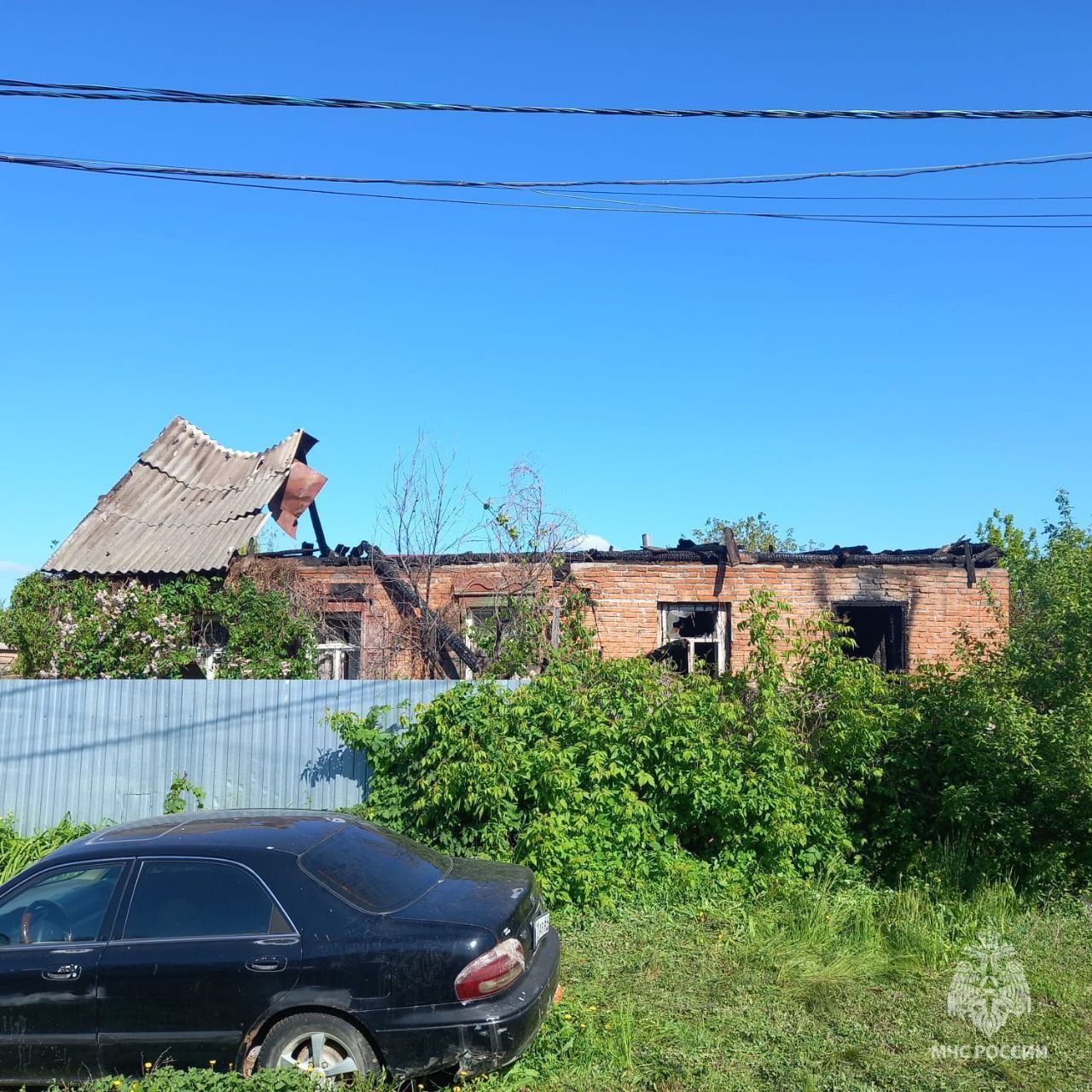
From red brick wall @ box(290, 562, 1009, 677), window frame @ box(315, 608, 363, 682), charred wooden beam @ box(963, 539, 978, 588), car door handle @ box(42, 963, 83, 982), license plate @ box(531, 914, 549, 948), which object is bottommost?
car door handle @ box(42, 963, 83, 982)

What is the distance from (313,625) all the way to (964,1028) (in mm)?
8504

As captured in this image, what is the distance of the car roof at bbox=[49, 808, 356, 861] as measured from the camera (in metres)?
4.88

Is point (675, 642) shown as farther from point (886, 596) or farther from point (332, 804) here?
point (332, 804)

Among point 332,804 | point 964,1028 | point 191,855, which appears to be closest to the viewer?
point 191,855

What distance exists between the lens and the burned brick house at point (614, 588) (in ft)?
42.3

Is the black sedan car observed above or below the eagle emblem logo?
above

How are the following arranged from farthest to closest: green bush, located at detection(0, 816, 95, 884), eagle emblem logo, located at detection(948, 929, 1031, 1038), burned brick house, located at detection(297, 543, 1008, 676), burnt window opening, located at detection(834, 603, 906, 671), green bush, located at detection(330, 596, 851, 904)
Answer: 1. burnt window opening, located at detection(834, 603, 906, 671)
2. burned brick house, located at detection(297, 543, 1008, 676)
3. green bush, located at detection(0, 816, 95, 884)
4. green bush, located at detection(330, 596, 851, 904)
5. eagle emblem logo, located at detection(948, 929, 1031, 1038)

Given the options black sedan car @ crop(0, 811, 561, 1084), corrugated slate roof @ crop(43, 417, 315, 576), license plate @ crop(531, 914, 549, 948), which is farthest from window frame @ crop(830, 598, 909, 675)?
black sedan car @ crop(0, 811, 561, 1084)

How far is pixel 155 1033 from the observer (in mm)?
4477

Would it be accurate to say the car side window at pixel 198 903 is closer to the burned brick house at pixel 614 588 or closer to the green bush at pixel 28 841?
the green bush at pixel 28 841

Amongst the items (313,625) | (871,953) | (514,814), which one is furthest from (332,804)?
(871,953)

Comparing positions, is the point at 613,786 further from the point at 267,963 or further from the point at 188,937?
the point at 188,937

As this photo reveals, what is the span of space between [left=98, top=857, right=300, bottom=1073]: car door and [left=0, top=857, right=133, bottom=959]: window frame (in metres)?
0.09

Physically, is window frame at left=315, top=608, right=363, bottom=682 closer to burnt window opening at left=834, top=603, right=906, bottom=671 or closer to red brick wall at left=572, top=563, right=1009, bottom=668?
red brick wall at left=572, top=563, right=1009, bottom=668
